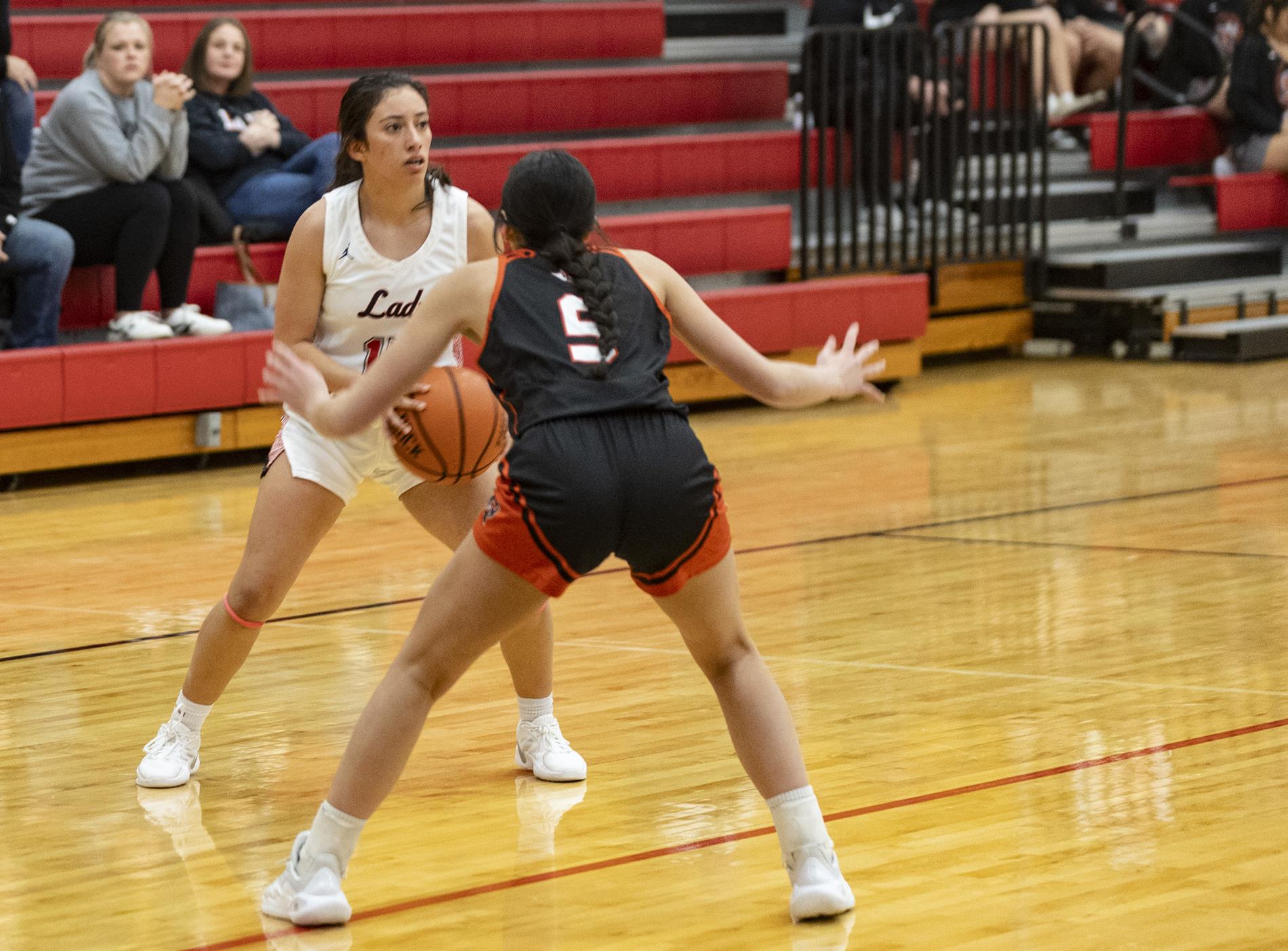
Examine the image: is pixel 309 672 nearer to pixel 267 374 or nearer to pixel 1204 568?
pixel 267 374

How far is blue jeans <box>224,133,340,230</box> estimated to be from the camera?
8.53m

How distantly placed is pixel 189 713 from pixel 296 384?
1011 millimetres

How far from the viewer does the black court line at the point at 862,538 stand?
5184 mm

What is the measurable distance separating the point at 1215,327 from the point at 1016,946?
8.60 meters

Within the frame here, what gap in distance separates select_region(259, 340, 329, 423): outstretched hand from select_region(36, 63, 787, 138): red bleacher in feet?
22.0

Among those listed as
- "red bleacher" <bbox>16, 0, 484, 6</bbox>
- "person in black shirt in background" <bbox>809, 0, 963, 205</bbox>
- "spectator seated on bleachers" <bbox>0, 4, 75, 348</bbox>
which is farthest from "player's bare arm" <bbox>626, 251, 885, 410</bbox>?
"red bleacher" <bbox>16, 0, 484, 6</bbox>

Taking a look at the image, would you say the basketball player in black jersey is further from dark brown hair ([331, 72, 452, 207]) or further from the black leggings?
the black leggings

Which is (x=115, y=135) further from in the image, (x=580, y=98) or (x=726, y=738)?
(x=726, y=738)

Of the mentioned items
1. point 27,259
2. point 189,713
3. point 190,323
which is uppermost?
point 27,259

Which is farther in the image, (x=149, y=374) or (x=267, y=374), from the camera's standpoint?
(x=149, y=374)

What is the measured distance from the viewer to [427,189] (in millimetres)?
3906

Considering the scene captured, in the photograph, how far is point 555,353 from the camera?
299 centimetres

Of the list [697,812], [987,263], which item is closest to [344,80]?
[987,263]

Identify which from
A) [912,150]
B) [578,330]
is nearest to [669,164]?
[912,150]
